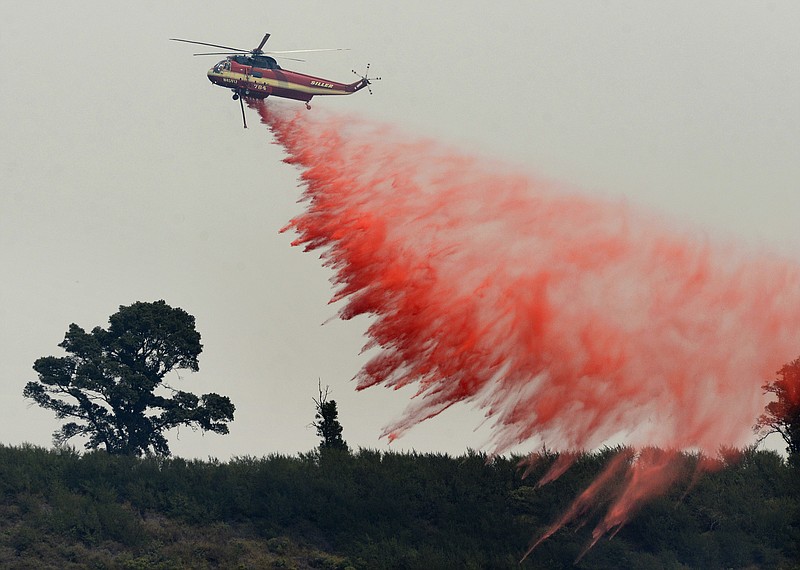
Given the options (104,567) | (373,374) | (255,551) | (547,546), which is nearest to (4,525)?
(104,567)

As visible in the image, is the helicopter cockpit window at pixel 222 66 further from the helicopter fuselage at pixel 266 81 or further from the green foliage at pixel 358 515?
the green foliage at pixel 358 515

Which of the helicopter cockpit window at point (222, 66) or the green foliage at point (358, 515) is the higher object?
the helicopter cockpit window at point (222, 66)

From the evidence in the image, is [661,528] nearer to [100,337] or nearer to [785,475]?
[785,475]

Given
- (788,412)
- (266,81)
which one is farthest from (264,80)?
(788,412)

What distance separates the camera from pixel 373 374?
68812 mm

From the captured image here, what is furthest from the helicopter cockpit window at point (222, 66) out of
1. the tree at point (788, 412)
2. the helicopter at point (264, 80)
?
the tree at point (788, 412)

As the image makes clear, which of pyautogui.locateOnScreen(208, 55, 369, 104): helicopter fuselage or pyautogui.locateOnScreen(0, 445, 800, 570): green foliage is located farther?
pyautogui.locateOnScreen(208, 55, 369, 104): helicopter fuselage

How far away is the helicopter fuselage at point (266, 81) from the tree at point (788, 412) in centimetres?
2731

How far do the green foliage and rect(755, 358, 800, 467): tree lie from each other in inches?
84.0

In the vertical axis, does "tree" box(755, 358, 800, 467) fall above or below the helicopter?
below

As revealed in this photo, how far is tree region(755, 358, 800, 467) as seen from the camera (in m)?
83.8

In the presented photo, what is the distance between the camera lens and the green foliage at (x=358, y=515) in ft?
240

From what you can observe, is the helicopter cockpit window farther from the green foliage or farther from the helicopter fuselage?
the green foliage

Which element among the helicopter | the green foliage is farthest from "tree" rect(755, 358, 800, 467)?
the helicopter
